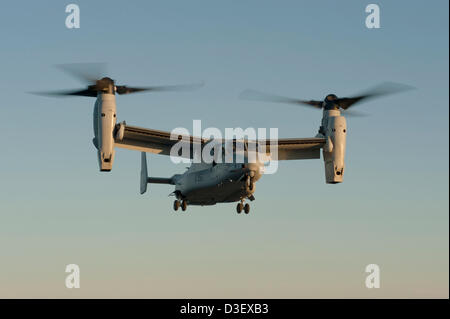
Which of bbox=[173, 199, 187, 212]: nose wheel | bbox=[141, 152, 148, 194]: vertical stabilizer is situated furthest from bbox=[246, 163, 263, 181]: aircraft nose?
bbox=[141, 152, 148, 194]: vertical stabilizer

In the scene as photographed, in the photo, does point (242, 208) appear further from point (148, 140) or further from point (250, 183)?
point (148, 140)

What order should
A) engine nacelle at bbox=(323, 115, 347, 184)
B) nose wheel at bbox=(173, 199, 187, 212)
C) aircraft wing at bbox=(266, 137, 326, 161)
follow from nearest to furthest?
engine nacelle at bbox=(323, 115, 347, 184)
aircraft wing at bbox=(266, 137, 326, 161)
nose wheel at bbox=(173, 199, 187, 212)

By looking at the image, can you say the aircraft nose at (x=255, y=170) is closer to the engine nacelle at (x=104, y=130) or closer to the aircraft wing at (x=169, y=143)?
the aircraft wing at (x=169, y=143)

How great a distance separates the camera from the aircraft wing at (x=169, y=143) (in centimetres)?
3294

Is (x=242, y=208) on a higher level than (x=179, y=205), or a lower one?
lower

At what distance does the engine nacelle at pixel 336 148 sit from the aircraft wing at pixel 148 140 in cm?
734

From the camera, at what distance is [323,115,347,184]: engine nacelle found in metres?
34.1

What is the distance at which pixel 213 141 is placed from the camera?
3475cm

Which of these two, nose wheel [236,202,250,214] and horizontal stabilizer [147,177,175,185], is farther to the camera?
horizontal stabilizer [147,177,175,185]

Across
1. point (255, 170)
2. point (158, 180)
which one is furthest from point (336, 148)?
point (158, 180)

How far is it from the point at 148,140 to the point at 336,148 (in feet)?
35.5

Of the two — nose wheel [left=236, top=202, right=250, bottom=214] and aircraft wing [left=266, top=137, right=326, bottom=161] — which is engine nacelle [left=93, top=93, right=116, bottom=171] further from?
aircraft wing [left=266, top=137, right=326, bottom=161]
